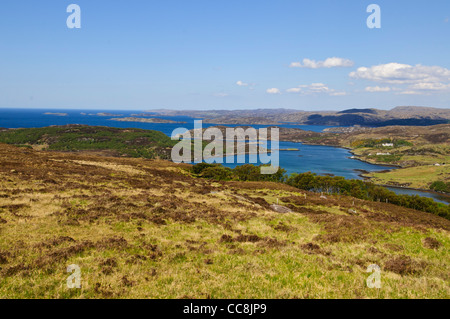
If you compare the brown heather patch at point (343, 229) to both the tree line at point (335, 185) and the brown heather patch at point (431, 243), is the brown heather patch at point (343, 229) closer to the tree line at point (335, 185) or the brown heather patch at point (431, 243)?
the brown heather patch at point (431, 243)

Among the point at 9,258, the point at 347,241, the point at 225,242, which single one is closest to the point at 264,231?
the point at 225,242

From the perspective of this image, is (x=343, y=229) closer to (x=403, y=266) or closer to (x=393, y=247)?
(x=393, y=247)

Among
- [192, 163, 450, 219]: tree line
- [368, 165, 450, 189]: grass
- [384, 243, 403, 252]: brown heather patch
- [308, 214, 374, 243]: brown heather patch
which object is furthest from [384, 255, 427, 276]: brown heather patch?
[368, 165, 450, 189]: grass

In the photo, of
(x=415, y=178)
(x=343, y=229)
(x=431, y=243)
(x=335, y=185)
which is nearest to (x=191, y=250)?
(x=343, y=229)

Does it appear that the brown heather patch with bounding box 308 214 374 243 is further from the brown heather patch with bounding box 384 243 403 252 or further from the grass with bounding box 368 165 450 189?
the grass with bounding box 368 165 450 189

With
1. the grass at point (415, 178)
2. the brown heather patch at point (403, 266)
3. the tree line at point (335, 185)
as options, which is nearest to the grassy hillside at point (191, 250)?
the brown heather patch at point (403, 266)
